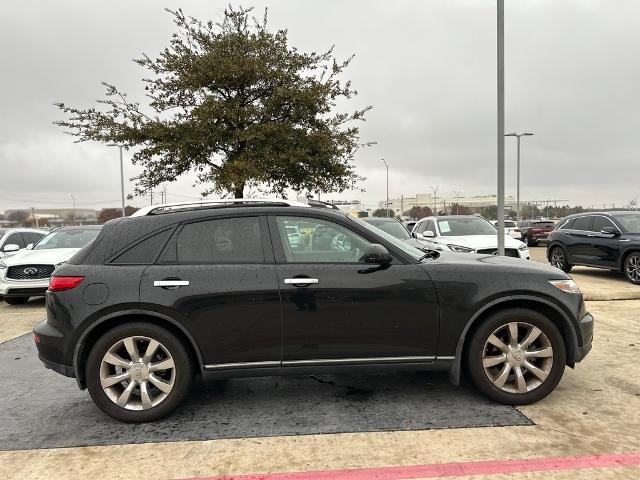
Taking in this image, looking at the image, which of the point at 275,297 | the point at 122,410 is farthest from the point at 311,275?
the point at 122,410

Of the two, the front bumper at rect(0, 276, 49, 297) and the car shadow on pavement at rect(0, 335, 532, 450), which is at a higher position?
the front bumper at rect(0, 276, 49, 297)

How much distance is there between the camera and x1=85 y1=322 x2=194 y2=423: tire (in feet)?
12.3

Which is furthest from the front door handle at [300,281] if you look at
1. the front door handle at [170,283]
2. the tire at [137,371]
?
the tire at [137,371]

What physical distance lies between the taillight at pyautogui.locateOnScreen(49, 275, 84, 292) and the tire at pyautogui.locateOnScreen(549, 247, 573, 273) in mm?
12068

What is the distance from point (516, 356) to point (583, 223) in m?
9.90

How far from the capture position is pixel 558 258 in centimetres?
1304

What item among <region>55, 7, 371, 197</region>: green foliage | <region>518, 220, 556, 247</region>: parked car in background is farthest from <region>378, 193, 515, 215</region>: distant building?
<region>55, 7, 371, 197</region>: green foliage

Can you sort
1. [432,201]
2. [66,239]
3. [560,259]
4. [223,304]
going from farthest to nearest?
[432,201]
[560,259]
[66,239]
[223,304]

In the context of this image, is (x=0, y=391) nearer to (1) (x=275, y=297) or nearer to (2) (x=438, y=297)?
(1) (x=275, y=297)

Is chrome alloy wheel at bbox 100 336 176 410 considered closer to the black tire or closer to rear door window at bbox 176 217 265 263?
rear door window at bbox 176 217 265 263

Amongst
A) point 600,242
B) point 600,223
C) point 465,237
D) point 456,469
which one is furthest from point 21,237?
point 600,223

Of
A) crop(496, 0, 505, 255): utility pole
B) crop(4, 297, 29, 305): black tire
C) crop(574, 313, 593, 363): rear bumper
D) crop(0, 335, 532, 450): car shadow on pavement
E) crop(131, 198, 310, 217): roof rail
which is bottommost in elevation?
crop(4, 297, 29, 305): black tire

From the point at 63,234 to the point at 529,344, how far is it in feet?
34.4

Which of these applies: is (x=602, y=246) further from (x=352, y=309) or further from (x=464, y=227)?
(x=352, y=309)
